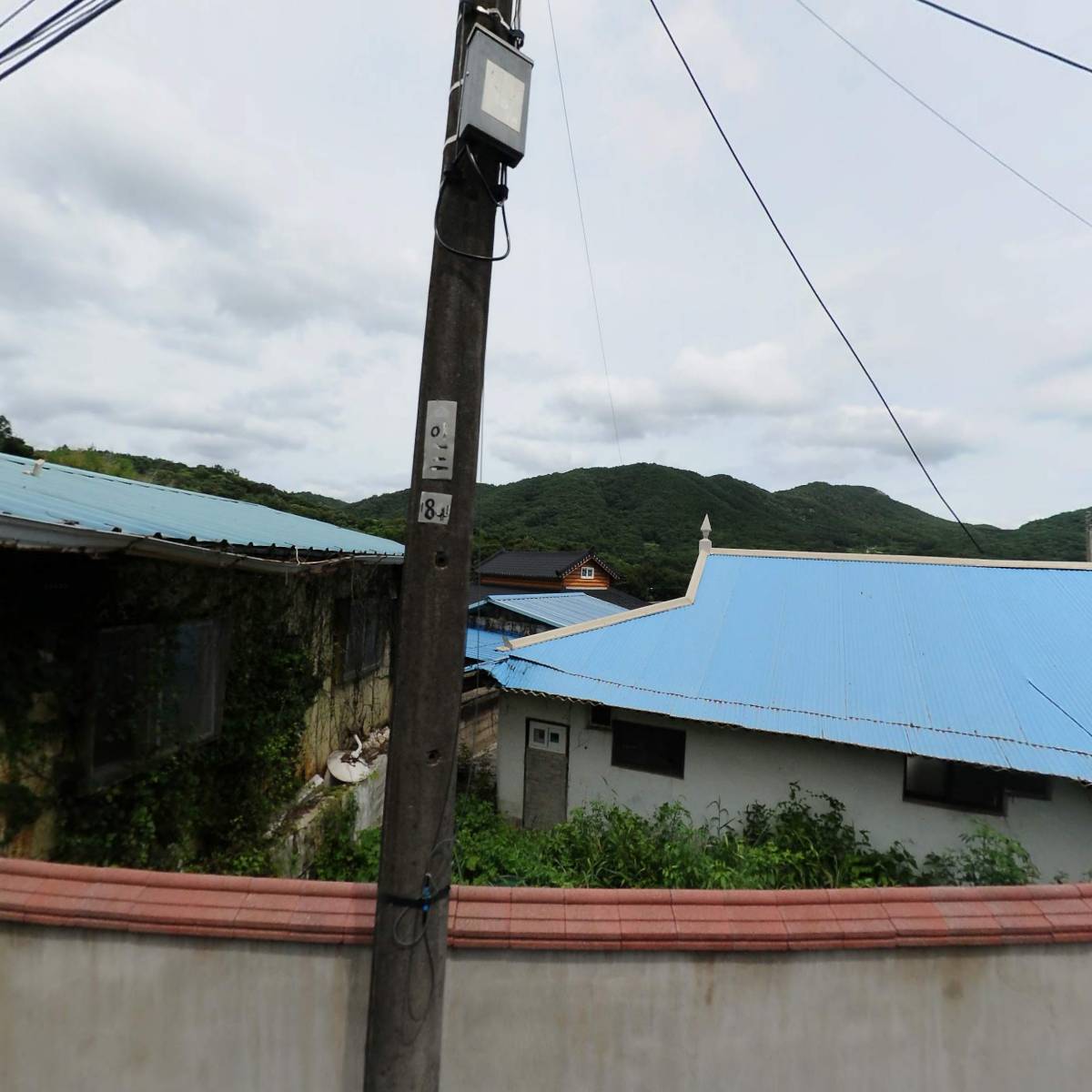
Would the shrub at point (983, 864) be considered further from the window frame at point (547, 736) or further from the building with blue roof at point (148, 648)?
the building with blue roof at point (148, 648)

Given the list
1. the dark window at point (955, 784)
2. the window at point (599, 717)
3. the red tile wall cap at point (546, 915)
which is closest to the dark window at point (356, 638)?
the window at point (599, 717)

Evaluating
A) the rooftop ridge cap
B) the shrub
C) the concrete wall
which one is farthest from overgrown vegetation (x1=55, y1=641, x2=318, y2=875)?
the rooftop ridge cap

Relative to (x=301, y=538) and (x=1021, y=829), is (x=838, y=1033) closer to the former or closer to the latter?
(x=1021, y=829)

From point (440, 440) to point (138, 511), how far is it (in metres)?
4.70

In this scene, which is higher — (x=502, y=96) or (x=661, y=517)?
(x=661, y=517)

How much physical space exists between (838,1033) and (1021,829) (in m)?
6.36

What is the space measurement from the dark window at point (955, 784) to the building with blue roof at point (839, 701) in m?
0.02

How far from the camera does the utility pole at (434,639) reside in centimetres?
226

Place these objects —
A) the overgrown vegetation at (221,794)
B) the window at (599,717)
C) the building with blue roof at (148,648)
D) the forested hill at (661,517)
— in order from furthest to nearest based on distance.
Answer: the forested hill at (661,517), the window at (599,717), the overgrown vegetation at (221,794), the building with blue roof at (148,648)

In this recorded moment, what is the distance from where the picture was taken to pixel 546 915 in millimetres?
2711

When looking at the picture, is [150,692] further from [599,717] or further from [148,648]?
[599,717]

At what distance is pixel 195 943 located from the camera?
8.87ft

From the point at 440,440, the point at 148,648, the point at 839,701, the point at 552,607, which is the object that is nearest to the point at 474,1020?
the point at 440,440

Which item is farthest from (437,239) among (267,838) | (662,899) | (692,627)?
(692,627)
